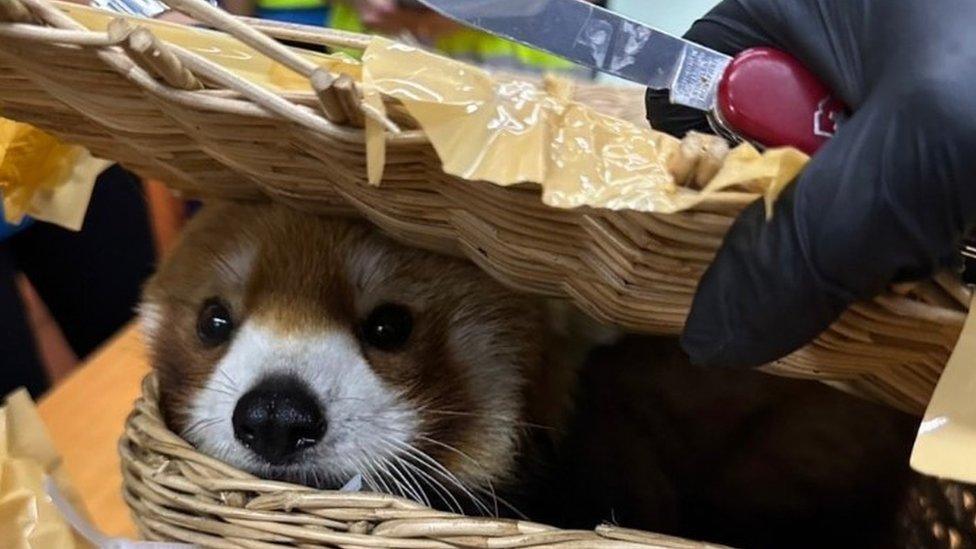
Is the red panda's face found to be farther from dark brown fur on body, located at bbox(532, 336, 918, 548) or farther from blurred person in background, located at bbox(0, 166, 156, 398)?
blurred person in background, located at bbox(0, 166, 156, 398)

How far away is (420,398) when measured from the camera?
0.80 m

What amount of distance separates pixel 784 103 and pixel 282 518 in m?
0.37

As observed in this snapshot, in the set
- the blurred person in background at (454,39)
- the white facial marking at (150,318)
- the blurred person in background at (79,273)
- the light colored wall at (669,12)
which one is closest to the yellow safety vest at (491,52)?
the blurred person in background at (454,39)

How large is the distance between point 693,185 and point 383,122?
0.16 meters

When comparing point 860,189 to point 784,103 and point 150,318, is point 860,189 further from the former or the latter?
point 150,318

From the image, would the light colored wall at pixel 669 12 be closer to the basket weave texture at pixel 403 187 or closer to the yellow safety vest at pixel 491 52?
the yellow safety vest at pixel 491 52

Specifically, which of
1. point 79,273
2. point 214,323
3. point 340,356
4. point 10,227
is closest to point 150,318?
point 214,323

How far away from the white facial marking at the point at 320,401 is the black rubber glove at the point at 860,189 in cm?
30

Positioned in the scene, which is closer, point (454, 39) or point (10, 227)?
point (454, 39)

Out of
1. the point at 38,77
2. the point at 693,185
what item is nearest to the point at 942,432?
the point at 693,185

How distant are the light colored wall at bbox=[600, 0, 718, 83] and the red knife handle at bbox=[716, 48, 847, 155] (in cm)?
39

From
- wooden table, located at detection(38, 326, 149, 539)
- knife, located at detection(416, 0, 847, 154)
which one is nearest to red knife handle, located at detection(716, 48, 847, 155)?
knife, located at detection(416, 0, 847, 154)

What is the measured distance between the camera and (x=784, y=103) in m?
0.54

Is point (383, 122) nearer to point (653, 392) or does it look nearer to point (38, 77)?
point (38, 77)
